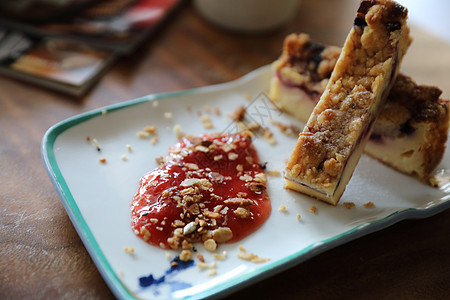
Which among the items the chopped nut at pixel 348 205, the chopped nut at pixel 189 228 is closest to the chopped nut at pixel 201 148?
the chopped nut at pixel 189 228

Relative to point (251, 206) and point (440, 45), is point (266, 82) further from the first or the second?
point (440, 45)

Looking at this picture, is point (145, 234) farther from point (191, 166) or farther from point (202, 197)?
point (191, 166)

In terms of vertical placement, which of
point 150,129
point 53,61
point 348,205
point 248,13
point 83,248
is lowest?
point 83,248

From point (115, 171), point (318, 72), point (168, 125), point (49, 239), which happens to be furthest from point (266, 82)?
point (49, 239)

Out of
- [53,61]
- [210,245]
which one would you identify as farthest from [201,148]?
[53,61]

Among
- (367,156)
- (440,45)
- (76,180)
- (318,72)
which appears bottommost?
(76,180)

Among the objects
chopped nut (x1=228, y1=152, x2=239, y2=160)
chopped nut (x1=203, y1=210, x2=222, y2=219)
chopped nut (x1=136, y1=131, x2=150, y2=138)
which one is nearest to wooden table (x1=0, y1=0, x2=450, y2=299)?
chopped nut (x1=203, y1=210, x2=222, y2=219)

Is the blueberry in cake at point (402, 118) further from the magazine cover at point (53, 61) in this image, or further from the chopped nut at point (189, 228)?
the magazine cover at point (53, 61)
